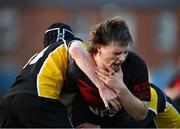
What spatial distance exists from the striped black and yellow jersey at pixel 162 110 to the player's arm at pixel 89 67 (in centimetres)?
83

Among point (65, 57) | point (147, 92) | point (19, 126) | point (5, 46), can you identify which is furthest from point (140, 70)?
point (5, 46)

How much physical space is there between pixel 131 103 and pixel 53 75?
25.4 inches

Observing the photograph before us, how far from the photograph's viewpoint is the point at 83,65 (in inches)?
230

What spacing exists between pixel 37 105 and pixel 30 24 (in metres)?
32.0

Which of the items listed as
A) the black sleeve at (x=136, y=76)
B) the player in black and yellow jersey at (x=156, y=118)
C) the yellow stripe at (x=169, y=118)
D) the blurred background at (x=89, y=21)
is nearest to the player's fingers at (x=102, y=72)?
the black sleeve at (x=136, y=76)

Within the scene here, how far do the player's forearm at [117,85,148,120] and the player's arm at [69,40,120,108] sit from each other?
9 centimetres

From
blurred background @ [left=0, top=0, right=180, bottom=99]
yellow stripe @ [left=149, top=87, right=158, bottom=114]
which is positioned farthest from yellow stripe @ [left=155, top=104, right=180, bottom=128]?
blurred background @ [left=0, top=0, right=180, bottom=99]

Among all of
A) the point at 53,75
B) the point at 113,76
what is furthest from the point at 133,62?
the point at 53,75

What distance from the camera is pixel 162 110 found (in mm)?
6633

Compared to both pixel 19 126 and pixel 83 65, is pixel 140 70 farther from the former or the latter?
pixel 19 126

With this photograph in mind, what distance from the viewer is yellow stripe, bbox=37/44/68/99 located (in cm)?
582

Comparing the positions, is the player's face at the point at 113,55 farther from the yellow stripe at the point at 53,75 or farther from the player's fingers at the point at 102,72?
the yellow stripe at the point at 53,75

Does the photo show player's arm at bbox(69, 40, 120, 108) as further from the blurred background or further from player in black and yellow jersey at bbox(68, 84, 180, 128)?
the blurred background

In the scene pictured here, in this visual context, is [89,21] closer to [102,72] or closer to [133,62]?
[133,62]
